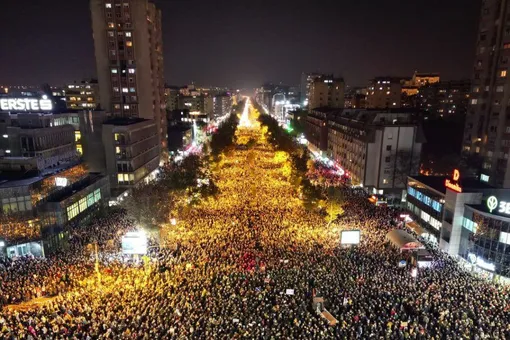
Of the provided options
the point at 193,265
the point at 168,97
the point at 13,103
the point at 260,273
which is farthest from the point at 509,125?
the point at 168,97

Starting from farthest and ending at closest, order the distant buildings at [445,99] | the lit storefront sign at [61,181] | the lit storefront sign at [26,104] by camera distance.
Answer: the distant buildings at [445,99] → the lit storefront sign at [26,104] → the lit storefront sign at [61,181]

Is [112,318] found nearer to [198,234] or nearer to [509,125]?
[198,234]

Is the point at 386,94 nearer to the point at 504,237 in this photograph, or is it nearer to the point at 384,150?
the point at 384,150

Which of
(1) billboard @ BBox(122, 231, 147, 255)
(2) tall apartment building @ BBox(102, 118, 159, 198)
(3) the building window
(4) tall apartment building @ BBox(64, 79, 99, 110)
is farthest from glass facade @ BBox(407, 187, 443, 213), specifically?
(4) tall apartment building @ BBox(64, 79, 99, 110)

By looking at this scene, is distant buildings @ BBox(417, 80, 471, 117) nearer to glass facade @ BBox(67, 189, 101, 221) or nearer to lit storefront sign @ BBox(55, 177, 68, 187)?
glass facade @ BBox(67, 189, 101, 221)

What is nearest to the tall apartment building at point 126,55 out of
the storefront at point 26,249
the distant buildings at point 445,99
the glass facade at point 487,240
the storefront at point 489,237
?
the storefront at point 26,249

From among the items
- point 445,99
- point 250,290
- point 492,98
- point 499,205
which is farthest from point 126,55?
point 445,99

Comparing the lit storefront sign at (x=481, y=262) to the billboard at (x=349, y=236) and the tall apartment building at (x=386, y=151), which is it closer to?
the billboard at (x=349, y=236)
